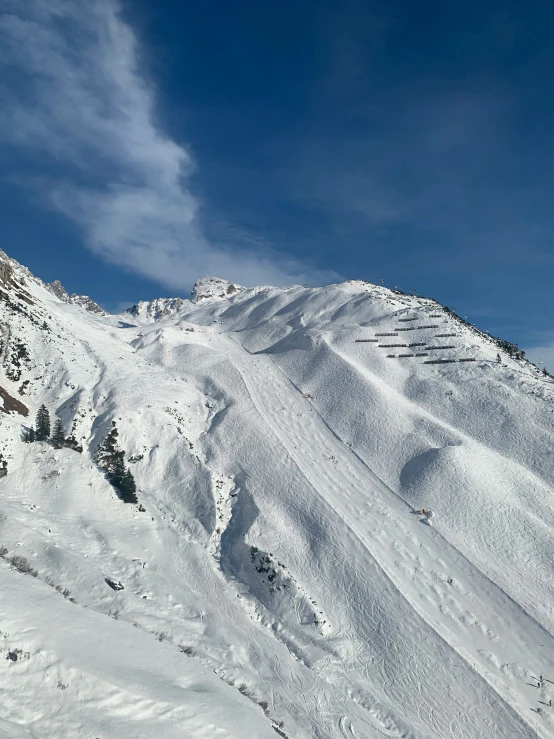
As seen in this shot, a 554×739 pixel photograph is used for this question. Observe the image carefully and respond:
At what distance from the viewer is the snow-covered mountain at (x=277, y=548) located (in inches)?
733

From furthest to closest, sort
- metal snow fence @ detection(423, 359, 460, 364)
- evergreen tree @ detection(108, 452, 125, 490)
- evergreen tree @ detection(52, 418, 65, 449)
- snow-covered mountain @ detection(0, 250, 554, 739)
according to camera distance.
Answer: metal snow fence @ detection(423, 359, 460, 364) < evergreen tree @ detection(52, 418, 65, 449) < evergreen tree @ detection(108, 452, 125, 490) < snow-covered mountain @ detection(0, 250, 554, 739)

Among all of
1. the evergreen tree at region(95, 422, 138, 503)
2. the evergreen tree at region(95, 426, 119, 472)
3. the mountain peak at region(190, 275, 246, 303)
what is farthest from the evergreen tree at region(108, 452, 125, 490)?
the mountain peak at region(190, 275, 246, 303)

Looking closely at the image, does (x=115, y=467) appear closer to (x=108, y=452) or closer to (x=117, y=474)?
(x=117, y=474)

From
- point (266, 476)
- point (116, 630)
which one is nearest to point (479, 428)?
point (266, 476)

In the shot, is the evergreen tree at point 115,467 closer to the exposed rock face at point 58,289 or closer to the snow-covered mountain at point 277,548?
the snow-covered mountain at point 277,548

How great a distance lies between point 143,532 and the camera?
30953 mm

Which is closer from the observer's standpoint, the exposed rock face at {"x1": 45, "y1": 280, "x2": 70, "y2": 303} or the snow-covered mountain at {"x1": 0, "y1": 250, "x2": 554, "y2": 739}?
the snow-covered mountain at {"x1": 0, "y1": 250, "x2": 554, "y2": 739}

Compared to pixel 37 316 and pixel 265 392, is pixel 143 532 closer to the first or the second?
pixel 265 392

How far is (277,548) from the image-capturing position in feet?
101

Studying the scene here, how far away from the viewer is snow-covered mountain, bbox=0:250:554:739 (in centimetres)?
1862

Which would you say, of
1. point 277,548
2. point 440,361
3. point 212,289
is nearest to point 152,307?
point 212,289

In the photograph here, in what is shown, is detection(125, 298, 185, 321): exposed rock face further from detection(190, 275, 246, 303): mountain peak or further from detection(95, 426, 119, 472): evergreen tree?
detection(95, 426, 119, 472): evergreen tree

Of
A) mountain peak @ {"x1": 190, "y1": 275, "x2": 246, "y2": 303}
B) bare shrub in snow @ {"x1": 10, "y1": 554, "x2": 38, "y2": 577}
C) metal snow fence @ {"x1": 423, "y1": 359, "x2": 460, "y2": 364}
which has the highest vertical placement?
mountain peak @ {"x1": 190, "y1": 275, "x2": 246, "y2": 303}

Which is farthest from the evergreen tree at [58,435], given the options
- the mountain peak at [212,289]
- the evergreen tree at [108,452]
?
the mountain peak at [212,289]
